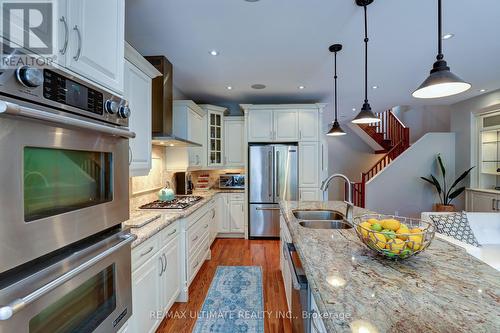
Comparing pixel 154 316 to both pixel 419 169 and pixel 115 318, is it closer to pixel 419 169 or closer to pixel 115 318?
pixel 115 318

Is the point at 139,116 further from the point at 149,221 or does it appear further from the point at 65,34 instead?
the point at 65,34

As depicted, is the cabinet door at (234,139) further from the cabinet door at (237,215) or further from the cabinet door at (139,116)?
the cabinet door at (139,116)

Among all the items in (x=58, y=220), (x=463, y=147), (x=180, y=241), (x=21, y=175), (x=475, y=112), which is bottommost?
(x=180, y=241)

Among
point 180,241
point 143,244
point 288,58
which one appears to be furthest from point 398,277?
point 288,58

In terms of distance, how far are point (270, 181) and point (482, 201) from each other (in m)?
4.31

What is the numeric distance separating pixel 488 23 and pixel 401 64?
0.96 m

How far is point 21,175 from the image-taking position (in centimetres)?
69

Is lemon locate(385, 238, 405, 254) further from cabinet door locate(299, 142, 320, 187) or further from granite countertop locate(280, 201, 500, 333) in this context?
cabinet door locate(299, 142, 320, 187)

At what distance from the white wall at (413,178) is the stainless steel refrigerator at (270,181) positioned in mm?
2678

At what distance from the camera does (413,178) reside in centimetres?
563

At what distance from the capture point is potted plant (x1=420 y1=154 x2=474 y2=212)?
5090 mm

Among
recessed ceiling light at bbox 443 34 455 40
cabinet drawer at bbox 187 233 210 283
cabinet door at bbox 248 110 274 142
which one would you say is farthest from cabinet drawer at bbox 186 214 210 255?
recessed ceiling light at bbox 443 34 455 40

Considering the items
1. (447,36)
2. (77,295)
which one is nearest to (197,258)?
(77,295)
